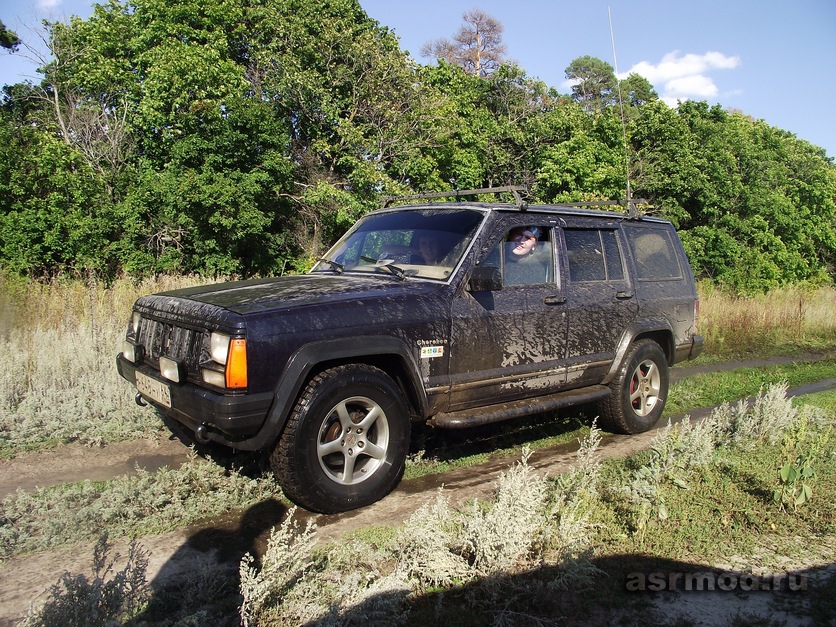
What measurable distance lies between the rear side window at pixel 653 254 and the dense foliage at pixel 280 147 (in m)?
12.9

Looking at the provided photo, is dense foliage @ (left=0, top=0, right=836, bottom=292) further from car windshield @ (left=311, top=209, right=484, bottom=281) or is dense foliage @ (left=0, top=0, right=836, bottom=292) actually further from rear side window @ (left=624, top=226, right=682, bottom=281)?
rear side window @ (left=624, top=226, right=682, bottom=281)

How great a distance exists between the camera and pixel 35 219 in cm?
1639

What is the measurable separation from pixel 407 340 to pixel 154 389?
5.71 feet

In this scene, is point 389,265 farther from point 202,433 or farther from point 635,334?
point 635,334

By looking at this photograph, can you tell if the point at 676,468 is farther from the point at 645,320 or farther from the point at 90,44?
the point at 90,44

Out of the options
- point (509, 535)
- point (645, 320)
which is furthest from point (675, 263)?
point (509, 535)

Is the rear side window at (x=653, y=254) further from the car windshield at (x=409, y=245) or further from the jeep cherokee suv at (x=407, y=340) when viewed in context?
the car windshield at (x=409, y=245)

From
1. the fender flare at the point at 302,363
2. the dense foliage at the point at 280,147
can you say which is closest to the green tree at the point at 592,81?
the dense foliage at the point at 280,147

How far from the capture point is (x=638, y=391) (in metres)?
6.31

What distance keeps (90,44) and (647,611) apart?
79.4ft

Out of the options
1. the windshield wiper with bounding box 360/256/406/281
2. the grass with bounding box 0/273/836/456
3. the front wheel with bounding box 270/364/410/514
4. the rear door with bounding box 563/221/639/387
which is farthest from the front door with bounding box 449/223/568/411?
the grass with bounding box 0/273/836/456

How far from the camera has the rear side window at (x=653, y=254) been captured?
20.8ft

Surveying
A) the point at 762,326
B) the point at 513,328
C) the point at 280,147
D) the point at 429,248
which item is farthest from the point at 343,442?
the point at 280,147

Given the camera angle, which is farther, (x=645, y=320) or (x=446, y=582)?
(x=645, y=320)
